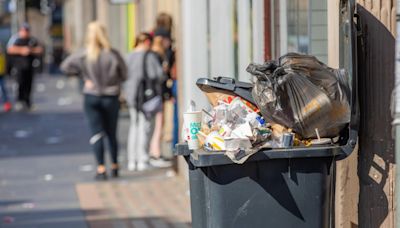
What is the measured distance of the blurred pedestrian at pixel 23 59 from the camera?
21594 mm

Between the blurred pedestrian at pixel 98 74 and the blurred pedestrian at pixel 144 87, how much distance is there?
487 millimetres

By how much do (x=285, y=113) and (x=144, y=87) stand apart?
22.7 ft

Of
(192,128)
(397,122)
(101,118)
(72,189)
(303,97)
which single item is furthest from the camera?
(101,118)

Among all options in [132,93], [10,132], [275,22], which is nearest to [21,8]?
[10,132]

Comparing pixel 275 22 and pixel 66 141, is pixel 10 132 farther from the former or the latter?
pixel 275 22

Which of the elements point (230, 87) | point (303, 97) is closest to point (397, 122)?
point (303, 97)

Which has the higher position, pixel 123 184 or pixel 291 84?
pixel 291 84

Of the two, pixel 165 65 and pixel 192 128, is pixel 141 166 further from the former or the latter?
pixel 192 128

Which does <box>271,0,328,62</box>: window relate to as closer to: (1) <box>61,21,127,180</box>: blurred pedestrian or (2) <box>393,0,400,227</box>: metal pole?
(2) <box>393,0,400,227</box>: metal pole

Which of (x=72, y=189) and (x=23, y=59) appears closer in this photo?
(x=72, y=189)

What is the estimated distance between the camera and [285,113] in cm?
516

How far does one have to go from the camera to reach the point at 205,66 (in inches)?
412

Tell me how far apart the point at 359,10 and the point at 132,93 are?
6776mm

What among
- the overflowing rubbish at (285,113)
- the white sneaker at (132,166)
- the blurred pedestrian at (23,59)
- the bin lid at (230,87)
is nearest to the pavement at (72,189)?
the white sneaker at (132,166)
